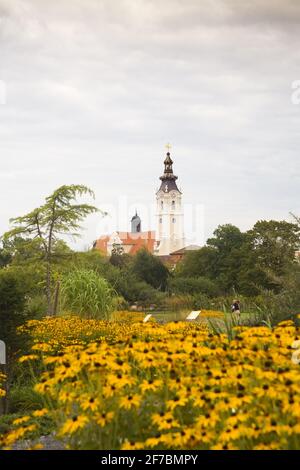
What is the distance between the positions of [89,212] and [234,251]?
2905cm


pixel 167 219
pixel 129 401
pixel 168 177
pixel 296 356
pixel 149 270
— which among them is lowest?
pixel 129 401

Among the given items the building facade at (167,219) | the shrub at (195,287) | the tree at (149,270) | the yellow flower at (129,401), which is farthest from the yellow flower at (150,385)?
the building facade at (167,219)

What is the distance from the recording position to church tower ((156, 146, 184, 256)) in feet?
346

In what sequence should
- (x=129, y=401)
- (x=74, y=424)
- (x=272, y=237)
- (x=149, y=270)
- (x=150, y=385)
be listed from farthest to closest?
1. (x=149, y=270)
2. (x=272, y=237)
3. (x=150, y=385)
4. (x=129, y=401)
5. (x=74, y=424)

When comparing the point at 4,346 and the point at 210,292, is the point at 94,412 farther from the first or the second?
the point at 210,292

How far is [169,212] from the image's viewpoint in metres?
106

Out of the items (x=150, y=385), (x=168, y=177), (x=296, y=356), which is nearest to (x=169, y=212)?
(x=168, y=177)

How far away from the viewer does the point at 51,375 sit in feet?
17.0

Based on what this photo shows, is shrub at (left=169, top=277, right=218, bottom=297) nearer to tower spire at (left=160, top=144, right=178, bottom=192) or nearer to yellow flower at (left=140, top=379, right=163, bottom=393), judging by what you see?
yellow flower at (left=140, top=379, right=163, bottom=393)

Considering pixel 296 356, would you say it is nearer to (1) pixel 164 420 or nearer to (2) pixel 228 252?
(1) pixel 164 420

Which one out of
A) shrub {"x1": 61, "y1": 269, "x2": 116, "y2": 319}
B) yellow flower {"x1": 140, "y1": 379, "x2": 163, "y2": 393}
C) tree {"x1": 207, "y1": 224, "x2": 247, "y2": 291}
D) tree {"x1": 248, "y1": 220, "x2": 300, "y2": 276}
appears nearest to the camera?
yellow flower {"x1": 140, "y1": 379, "x2": 163, "y2": 393}

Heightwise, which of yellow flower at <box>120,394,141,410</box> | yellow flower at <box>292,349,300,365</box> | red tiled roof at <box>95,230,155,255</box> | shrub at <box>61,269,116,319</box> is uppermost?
red tiled roof at <box>95,230,155,255</box>

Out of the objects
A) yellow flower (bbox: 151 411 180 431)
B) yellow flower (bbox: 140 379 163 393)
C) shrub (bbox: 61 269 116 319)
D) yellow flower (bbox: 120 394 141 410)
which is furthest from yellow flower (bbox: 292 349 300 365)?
shrub (bbox: 61 269 116 319)
